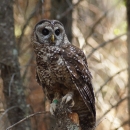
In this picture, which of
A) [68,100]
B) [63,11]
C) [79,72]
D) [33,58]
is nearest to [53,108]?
[68,100]

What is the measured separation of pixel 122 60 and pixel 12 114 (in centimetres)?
513

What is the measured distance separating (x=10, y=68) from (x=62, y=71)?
43.8 inches

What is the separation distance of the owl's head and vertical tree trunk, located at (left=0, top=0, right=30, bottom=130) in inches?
30.3

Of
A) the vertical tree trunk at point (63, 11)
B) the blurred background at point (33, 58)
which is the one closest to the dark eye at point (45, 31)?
the blurred background at point (33, 58)

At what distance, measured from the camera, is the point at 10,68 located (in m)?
5.09

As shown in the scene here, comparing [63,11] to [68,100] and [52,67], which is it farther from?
[68,100]

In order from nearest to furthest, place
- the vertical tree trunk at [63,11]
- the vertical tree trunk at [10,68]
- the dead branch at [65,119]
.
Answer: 1. the dead branch at [65,119]
2. the vertical tree trunk at [10,68]
3. the vertical tree trunk at [63,11]

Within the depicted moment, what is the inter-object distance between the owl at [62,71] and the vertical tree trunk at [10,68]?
72 cm

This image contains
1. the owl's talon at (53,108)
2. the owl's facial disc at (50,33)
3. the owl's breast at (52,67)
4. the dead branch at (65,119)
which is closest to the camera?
the dead branch at (65,119)

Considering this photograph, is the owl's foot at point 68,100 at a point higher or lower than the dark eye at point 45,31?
lower

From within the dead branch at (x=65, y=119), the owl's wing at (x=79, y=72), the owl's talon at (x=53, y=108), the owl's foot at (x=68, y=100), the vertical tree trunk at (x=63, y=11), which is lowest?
the dead branch at (x=65, y=119)

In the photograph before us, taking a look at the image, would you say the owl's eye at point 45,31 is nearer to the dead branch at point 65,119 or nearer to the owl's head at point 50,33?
the owl's head at point 50,33

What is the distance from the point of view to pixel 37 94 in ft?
23.0

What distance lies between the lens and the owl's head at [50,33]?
14.2ft
